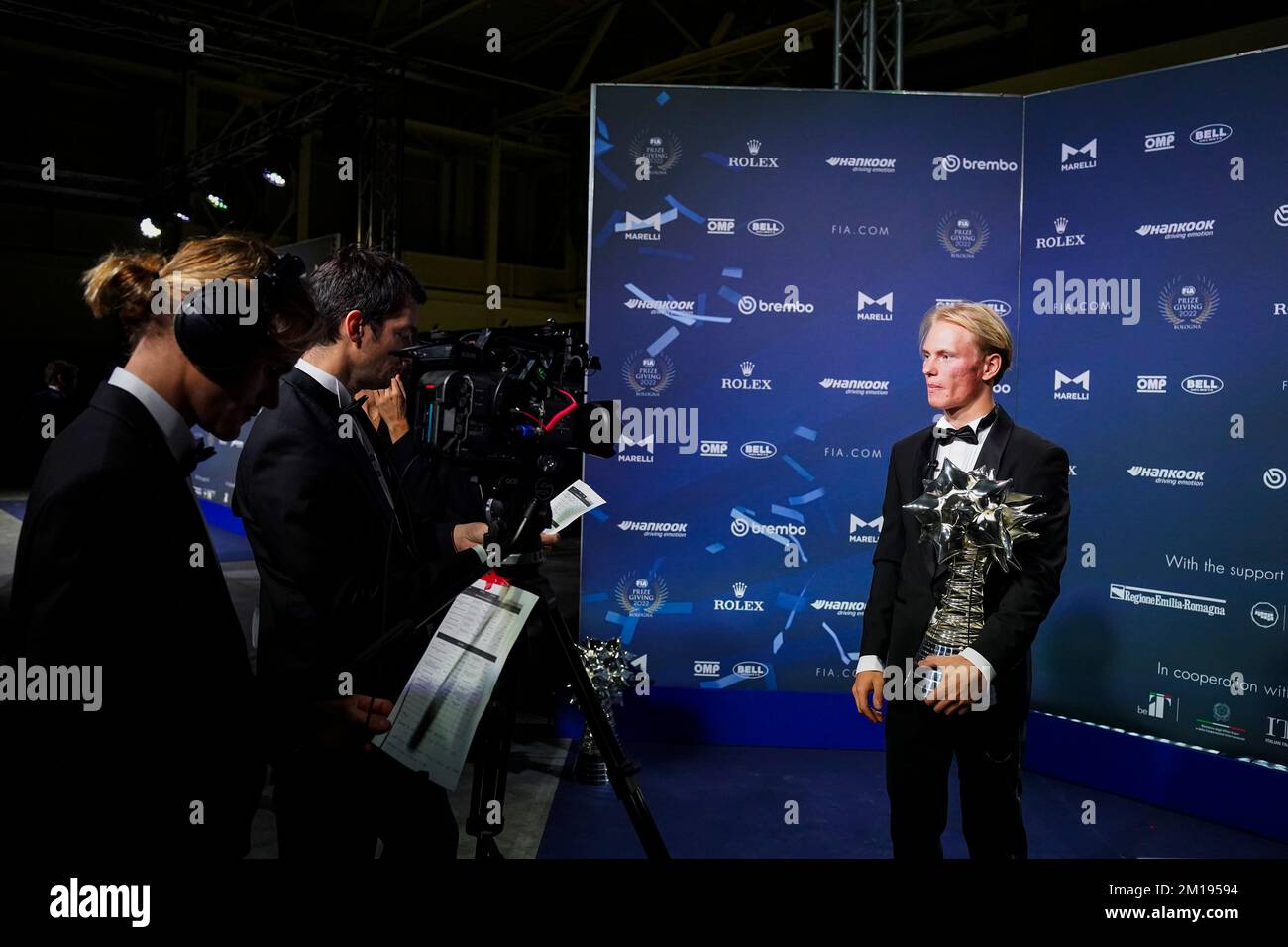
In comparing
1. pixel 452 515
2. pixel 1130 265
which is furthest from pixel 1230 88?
pixel 452 515

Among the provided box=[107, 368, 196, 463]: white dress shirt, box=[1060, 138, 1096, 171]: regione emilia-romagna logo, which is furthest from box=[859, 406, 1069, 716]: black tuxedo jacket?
box=[1060, 138, 1096, 171]: regione emilia-romagna logo

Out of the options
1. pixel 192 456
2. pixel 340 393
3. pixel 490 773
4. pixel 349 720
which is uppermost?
pixel 340 393

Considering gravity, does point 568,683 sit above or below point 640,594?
above

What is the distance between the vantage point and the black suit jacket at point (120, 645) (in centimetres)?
105

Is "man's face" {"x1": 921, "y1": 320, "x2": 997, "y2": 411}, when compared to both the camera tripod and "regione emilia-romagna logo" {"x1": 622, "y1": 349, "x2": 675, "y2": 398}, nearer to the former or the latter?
the camera tripod

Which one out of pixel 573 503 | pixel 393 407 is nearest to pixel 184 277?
pixel 573 503

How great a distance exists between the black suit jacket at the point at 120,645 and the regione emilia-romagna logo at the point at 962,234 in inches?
130

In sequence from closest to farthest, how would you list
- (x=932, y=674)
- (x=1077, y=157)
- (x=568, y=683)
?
(x=568, y=683) → (x=932, y=674) → (x=1077, y=157)

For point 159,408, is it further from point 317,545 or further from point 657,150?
point 657,150

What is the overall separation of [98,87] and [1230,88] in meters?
12.7

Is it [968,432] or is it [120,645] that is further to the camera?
[968,432]

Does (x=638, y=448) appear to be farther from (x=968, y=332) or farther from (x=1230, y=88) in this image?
(x=1230, y=88)

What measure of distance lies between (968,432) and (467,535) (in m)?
1.15

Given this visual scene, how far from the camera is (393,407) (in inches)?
122
